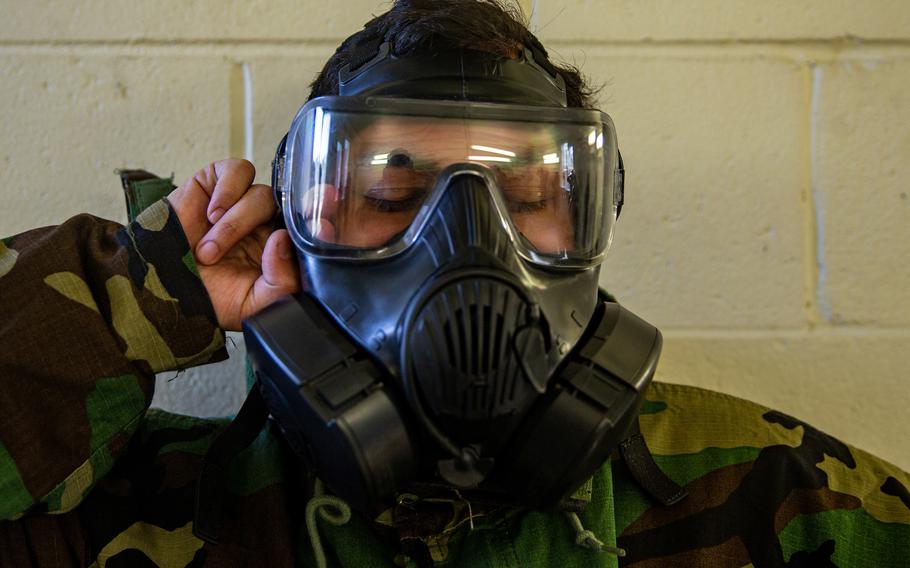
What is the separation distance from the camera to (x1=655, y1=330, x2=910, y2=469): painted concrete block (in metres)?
1.57

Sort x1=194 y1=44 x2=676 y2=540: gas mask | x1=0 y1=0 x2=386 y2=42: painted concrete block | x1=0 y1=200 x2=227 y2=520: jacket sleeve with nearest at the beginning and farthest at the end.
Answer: x1=194 y1=44 x2=676 y2=540: gas mask, x1=0 y1=200 x2=227 y2=520: jacket sleeve, x1=0 y1=0 x2=386 y2=42: painted concrete block

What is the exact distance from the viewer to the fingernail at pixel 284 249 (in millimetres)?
1171

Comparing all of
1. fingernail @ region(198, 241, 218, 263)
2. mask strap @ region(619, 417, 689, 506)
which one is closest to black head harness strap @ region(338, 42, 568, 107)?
fingernail @ region(198, 241, 218, 263)

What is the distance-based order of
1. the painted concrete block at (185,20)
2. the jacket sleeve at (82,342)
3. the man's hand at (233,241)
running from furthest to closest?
the painted concrete block at (185,20)
the man's hand at (233,241)
the jacket sleeve at (82,342)

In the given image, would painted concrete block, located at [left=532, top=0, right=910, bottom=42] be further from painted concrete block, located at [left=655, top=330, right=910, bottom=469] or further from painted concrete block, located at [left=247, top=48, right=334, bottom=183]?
painted concrete block, located at [left=655, top=330, right=910, bottom=469]

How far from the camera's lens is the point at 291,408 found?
1012mm

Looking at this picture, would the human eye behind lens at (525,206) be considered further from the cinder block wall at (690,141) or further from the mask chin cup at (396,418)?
the cinder block wall at (690,141)

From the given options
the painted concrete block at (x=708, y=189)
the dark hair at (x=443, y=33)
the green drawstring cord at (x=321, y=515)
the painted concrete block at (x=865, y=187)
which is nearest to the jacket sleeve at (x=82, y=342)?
the green drawstring cord at (x=321, y=515)

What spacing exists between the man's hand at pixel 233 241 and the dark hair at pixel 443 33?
0.19 meters

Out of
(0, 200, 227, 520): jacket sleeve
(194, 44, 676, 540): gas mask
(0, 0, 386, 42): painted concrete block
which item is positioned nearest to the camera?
(194, 44, 676, 540): gas mask

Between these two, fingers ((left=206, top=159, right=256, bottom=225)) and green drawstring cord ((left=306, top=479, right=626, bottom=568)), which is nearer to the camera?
green drawstring cord ((left=306, top=479, right=626, bottom=568))

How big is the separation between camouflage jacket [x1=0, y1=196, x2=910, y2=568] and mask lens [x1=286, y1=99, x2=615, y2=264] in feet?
0.72

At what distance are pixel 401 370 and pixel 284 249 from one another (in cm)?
32

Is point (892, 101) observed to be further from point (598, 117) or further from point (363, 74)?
point (363, 74)
